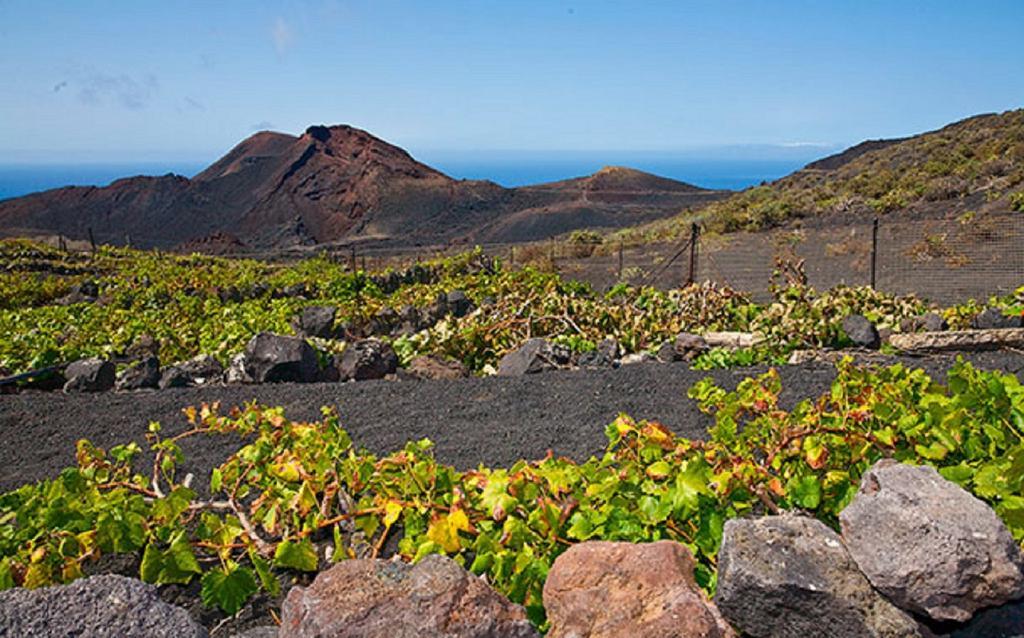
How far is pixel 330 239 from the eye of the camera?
51.3 m

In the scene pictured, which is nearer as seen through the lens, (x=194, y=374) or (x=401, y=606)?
(x=401, y=606)

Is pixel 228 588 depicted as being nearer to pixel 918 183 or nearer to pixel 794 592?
pixel 794 592

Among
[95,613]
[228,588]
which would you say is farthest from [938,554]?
[95,613]

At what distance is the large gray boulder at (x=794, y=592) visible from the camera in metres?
2.33

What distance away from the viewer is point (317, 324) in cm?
1088

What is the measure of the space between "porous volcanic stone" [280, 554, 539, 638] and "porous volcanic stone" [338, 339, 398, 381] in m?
5.46

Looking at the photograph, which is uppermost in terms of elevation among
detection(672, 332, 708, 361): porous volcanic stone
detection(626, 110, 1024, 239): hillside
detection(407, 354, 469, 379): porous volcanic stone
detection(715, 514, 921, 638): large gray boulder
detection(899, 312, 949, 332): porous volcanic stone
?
detection(626, 110, 1024, 239): hillside

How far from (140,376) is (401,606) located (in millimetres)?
6293

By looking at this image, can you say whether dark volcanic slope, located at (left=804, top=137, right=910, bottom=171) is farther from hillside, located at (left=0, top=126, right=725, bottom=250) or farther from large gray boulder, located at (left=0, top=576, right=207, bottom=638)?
large gray boulder, located at (left=0, top=576, right=207, bottom=638)

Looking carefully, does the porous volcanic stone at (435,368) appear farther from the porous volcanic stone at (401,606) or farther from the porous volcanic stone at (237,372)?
the porous volcanic stone at (401,606)

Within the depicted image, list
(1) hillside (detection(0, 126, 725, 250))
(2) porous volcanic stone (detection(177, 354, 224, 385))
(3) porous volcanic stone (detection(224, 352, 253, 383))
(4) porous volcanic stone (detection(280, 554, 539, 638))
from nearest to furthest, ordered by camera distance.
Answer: (4) porous volcanic stone (detection(280, 554, 539, 638)) < (3) porous volcanic stone (detection(224, 352, 253, 383)) < (2) porous volcanic stone (detection(177, 354, 224, 385)) < (1) hillside (detection(0, 126, 725, 250))

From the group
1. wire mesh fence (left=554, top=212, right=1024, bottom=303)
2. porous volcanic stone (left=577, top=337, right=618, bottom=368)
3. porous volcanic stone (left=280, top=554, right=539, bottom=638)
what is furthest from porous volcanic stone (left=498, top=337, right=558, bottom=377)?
wire mesh fence (left=554, top=212, right=1024, bottom=303)

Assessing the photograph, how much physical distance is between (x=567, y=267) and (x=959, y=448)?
18117mm

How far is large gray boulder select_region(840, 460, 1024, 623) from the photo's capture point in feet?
7.68
